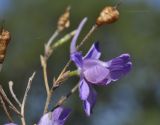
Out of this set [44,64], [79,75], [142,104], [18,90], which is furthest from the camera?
[142,104]

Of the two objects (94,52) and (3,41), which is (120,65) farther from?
(3,41)

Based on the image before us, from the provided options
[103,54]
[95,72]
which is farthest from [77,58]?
[103,54]

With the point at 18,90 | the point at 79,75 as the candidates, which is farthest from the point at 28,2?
the point at 79,75

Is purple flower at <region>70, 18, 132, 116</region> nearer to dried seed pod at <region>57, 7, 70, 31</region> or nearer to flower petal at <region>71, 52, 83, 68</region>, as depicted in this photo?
flower petal at <region>71, 52, 83, 68</region>

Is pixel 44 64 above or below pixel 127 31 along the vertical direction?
above

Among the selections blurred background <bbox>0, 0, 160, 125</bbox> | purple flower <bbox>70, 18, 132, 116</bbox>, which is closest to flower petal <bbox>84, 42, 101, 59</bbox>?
purple flower <bbox>70, 18, 132, 116</bbox>

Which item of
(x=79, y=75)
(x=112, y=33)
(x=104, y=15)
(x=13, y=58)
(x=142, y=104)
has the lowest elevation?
(x=142, y=104)

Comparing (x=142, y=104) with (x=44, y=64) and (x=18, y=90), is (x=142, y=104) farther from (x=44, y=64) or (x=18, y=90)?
(x=44, y=64)
